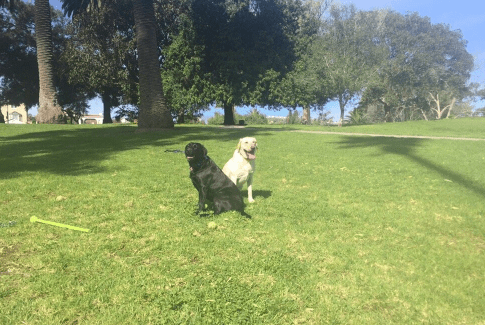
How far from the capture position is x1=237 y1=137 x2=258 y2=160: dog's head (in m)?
5.59

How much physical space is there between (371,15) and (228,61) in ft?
96.0

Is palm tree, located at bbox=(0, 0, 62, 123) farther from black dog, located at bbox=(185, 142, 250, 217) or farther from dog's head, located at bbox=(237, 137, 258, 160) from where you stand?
black dog, located at bbox=(185, 142, 250, 217)

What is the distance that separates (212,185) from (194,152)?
0.60 metres

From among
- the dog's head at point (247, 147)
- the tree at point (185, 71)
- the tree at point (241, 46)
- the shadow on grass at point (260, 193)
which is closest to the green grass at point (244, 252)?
the shadow on grass at point (260, 193)

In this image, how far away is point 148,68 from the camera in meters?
18.4

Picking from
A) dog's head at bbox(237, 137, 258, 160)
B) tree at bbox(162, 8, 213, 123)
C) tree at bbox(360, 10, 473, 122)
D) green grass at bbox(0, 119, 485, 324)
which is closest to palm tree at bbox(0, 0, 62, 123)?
tree at bbox(162, 8, 213, 123)

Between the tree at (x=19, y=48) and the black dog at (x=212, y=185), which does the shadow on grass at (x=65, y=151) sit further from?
the tree at (x=19, y=48)

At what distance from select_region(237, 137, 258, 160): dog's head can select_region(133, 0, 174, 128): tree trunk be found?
46.1 feet

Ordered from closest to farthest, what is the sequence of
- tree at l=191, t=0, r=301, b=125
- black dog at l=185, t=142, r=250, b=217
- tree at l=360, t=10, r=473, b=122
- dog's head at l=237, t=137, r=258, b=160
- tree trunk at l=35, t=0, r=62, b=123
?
black dog at l=185, t=142, r=250, b=217, dog's head at l=237, t=137, r=258, b=160, tree trunk at l=35, t=0, r=62, b=123, tree at l=191, t=0, r=301, b=125, tree at l=360, t=10, r=473, b=122

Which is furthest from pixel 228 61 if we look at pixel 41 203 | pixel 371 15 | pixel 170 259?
pixel 371 15

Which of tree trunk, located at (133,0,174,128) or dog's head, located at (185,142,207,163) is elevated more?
tree trunk, located at (133,0,174,128)

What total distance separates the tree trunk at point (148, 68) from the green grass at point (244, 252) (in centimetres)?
1087

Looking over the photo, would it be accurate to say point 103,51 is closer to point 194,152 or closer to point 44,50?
point 44,50

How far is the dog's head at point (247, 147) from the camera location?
5.59 m
